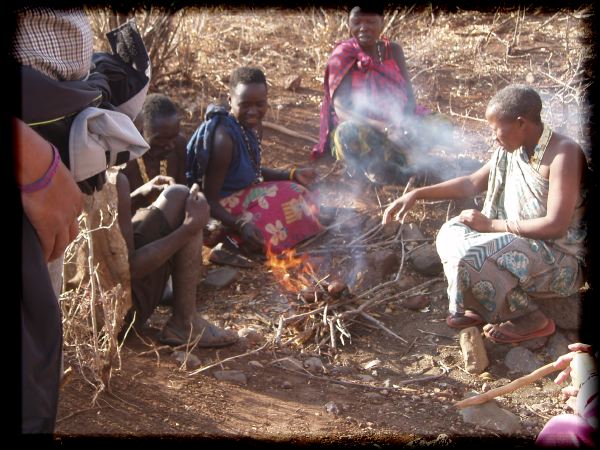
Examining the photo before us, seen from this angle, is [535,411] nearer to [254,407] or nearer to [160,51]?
[254,407]

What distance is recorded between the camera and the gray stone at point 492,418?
3180 millimetres

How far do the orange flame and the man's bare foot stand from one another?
114 cm

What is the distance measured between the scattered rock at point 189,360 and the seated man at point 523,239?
134 centimetres

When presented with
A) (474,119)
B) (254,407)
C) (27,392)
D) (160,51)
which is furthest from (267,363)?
(160,51)

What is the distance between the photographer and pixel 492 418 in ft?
10.5

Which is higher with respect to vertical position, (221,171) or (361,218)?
(221,171)

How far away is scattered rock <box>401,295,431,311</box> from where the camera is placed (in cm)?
422

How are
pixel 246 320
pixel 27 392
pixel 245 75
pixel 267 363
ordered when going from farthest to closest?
pixel 245 75
pixel 246 320
pixel 267 363
pixel 27 392

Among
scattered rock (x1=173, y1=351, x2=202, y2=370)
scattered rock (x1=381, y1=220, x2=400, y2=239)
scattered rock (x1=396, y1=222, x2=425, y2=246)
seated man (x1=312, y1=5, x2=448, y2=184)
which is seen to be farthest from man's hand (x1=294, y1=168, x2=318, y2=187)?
scattered rock (x1=173, y1=351, x2=202, y2=370)

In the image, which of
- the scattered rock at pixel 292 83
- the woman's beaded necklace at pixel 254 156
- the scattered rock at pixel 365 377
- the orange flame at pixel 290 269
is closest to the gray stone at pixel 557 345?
the scattered rock at pixel 365 377

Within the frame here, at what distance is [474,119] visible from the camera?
6.22 metres

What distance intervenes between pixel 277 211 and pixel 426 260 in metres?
1.08

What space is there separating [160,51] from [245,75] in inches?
94.1

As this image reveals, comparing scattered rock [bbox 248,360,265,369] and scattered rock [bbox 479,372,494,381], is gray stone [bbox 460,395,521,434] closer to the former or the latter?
scattered rock [bbox 479,372,494,381]
